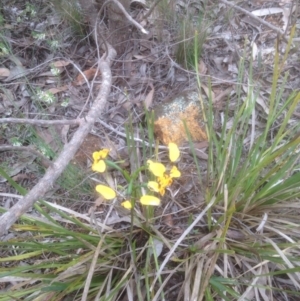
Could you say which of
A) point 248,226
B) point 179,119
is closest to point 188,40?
point 179,119

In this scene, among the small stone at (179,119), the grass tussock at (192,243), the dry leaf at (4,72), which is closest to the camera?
the grass tussock at (192,243)

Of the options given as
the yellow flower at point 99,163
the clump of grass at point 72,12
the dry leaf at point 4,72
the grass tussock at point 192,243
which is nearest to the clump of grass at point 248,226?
the grass tussock at point 192,243

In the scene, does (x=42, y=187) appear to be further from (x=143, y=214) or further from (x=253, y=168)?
(x=253, y=168)

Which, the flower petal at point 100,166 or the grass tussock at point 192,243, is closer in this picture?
the flower petal at point 100,166

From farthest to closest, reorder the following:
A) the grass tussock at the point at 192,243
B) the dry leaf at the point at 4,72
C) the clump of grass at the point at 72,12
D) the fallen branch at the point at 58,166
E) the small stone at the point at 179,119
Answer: the dry leaf at the point at 4,72
the clump of grass at the point at 72,12
the small stone at the point at 179,119
the grass tussock at the point at 192,243
the fallen branch at the point at 58,166

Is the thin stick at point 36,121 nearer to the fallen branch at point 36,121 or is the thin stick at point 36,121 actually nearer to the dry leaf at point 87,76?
the fallen branch at point 36,121

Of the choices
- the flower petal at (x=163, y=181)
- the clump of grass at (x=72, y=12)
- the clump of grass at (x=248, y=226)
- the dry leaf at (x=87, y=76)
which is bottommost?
the clump of grass at (x=248, y=226)

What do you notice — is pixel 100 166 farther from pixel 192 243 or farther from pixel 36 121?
pixel 192 243
